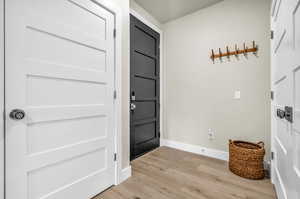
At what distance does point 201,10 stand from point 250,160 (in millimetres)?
2492

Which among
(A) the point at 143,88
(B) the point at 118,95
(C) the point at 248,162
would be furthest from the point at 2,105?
(C) the point at 248,162

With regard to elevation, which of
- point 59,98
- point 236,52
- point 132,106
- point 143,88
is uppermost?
point 236,52

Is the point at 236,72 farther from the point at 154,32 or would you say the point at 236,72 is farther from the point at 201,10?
the point at 154,32

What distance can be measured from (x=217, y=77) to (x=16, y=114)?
8.28ft

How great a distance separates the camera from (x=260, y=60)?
196cm

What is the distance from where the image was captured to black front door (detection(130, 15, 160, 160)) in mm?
2230

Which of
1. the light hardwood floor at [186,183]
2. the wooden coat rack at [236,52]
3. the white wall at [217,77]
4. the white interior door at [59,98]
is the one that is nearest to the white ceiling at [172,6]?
the white wall at [217,77]

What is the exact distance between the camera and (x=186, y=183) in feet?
5.32

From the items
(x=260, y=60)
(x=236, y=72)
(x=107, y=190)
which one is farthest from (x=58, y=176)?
(x=260, y=60)

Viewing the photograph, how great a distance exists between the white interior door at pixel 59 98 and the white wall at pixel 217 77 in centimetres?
156

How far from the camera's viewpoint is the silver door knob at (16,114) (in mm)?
903

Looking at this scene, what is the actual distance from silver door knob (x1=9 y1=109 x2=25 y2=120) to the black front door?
1379 mm

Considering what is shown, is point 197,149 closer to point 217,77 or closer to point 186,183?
point 186,183

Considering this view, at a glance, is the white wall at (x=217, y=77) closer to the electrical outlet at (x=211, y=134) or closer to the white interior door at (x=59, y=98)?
the electrical outlet at (x=211, y=134)
